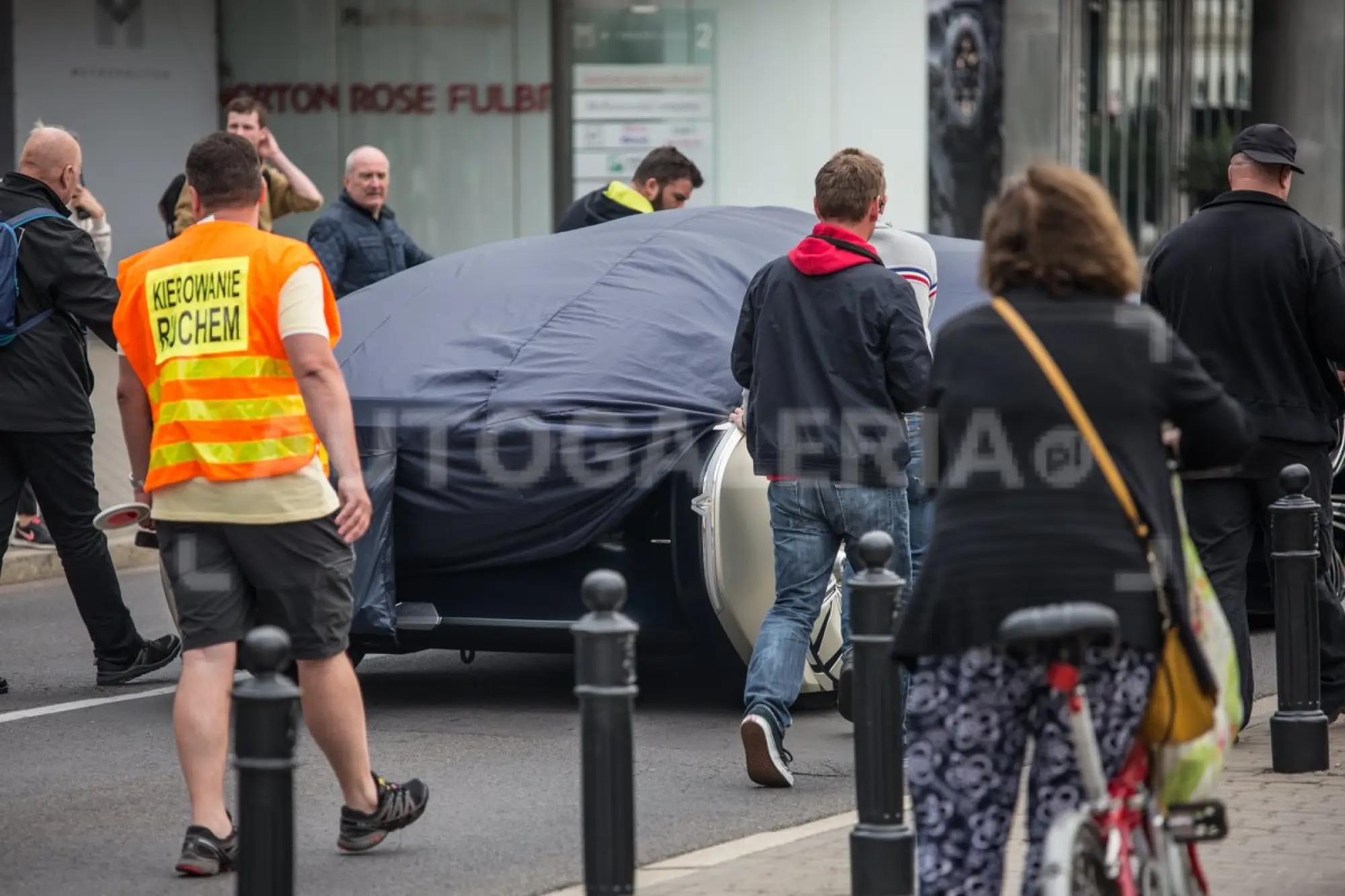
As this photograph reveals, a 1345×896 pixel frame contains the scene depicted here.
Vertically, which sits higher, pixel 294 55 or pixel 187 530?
pixel 294 55

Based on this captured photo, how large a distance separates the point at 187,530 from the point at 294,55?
15062mm

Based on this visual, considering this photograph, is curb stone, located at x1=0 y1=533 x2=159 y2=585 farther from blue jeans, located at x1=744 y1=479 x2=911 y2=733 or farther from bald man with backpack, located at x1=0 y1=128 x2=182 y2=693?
blue jeans, located at x1=744 y1=479 x2=911 y2=733

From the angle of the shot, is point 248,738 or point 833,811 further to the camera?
point 833,811

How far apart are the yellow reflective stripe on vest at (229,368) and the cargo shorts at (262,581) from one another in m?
0.36

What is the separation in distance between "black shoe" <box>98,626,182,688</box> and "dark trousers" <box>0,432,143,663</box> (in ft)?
0.10

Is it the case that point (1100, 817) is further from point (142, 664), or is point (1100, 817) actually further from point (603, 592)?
point (142, 664)

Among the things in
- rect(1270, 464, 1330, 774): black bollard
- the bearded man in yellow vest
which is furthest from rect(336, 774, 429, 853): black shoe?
rect(1270, 464, 1330, 774): black bollard

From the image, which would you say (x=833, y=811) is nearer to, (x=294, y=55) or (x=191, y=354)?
(x=191, y=354)

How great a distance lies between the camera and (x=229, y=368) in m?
Answer: 5.73

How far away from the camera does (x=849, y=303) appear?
6.81 m

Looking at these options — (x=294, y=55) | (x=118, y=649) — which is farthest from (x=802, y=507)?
(x=294, y=55)

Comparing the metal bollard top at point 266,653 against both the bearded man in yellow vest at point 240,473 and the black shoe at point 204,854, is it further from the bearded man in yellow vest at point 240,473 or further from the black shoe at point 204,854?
the black shoe at point 204,854

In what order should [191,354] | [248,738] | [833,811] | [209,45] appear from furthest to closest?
[209,45] < [833,811] < [191,354] < [248,738]

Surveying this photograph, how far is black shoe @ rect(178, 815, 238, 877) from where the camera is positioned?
5.71m
